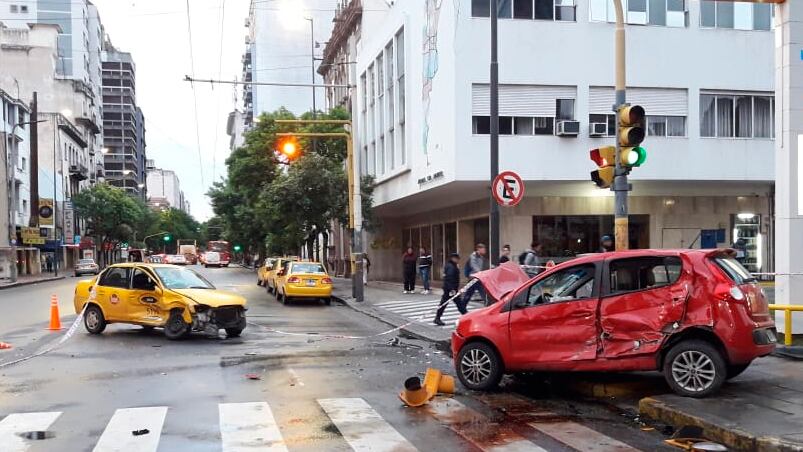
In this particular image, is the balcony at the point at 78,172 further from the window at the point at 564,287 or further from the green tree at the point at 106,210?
the window at the point at 564,287

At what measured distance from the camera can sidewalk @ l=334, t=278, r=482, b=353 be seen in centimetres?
1513

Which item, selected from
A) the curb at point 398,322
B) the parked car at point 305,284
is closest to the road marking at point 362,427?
the curb at point 398,322

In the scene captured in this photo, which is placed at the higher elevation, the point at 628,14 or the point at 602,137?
the point at 628,14

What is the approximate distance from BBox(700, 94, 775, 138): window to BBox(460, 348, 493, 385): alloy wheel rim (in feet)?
60.7

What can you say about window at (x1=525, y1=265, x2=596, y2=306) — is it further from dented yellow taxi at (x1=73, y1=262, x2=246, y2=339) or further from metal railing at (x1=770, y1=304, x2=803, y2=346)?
dented yellow taxi at (x1=73, y1=262, x2=246, y2=339)

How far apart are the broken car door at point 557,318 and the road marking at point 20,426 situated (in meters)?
5.29

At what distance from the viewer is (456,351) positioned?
9.52 m

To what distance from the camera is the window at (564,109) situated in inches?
943

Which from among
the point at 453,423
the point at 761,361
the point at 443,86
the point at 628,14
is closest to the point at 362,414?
the point at 453,423

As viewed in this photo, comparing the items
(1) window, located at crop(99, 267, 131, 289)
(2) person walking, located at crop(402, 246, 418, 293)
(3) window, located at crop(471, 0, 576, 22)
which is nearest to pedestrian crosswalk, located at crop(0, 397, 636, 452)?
(1) window, located at crop(99, 267, 131, 289)

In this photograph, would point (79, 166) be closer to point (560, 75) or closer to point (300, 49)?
point (300, 49)

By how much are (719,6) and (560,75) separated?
19.9ft

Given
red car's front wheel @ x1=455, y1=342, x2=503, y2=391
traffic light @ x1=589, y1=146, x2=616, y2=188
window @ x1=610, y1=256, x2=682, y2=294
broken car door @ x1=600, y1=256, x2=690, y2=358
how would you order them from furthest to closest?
traffic light @ x1=589, y1=146, x2=616, y2=188 → red car's front wheel @ x1=455, y1=342, x2=503, y2=391 → window @ x1=610, y1=256, x2=682, y2=294 → broken car door @ x1=600, y1=256, x2=690, y2=358

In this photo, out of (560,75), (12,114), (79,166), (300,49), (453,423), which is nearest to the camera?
(453,423)
